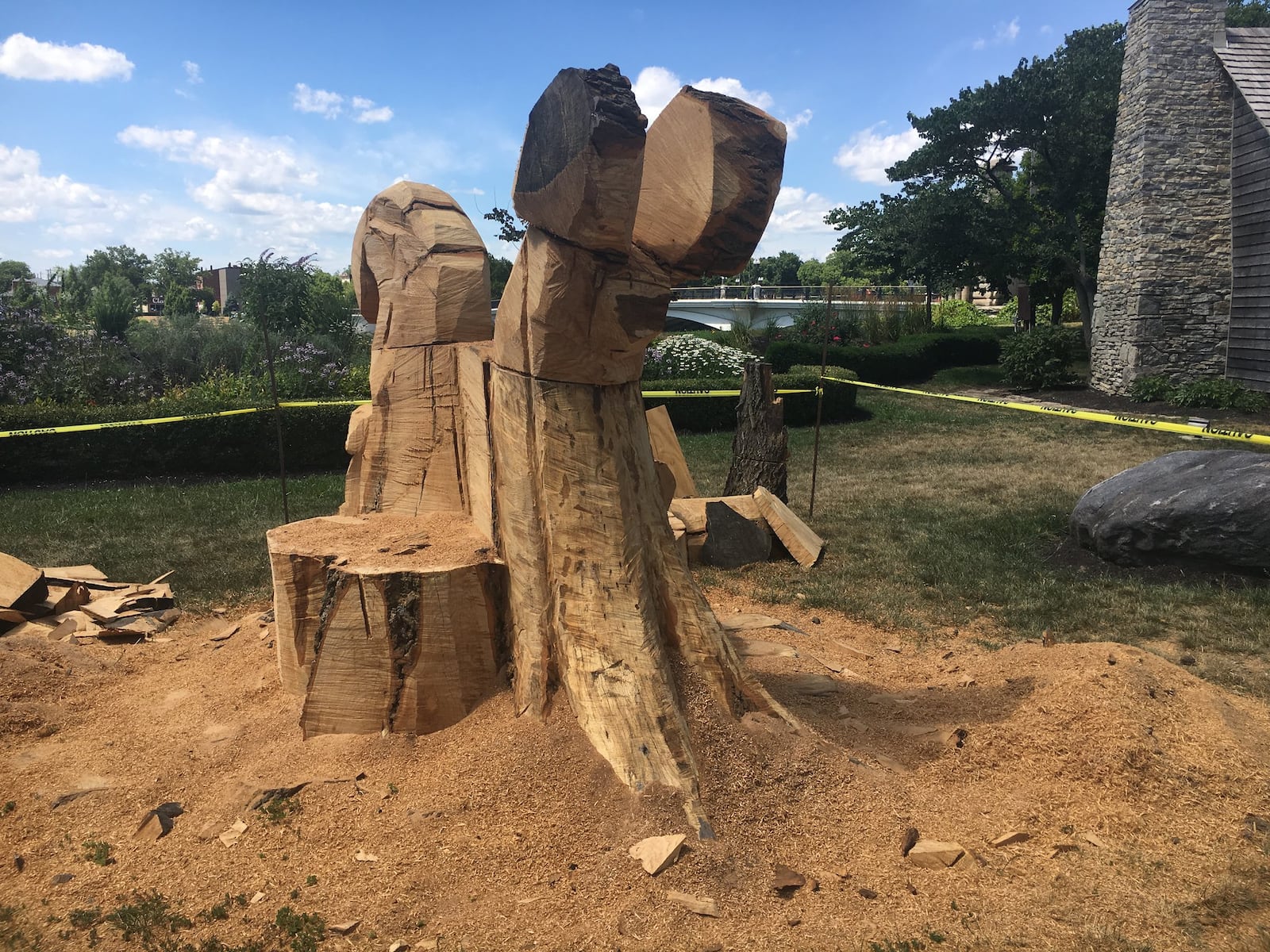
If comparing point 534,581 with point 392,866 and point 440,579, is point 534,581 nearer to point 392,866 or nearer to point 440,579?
point 440,579

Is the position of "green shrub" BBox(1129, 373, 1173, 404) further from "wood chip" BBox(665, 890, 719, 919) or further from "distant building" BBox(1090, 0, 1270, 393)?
"wood chip" BBox(665, 890, 719, 919)

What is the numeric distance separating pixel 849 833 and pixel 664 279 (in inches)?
77.1

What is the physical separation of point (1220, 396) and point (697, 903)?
15.6 meters

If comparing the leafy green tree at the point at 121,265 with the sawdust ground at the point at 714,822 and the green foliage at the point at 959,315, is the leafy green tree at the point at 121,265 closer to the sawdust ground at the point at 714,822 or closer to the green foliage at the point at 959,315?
the green foliage at the point at 959,315

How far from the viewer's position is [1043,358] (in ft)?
59.6

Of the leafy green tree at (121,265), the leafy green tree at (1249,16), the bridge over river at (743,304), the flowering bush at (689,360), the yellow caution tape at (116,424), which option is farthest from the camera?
the leafy green tree at (121,265)

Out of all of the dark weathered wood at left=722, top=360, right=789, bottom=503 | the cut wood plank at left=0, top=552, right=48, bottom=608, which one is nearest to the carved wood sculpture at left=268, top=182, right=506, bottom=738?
the cut wood plank at left=0, top=552, right=48, bottom=608

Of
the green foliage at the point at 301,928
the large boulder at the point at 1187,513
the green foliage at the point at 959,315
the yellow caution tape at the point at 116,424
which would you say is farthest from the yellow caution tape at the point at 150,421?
the green foliage at the point at 959,315

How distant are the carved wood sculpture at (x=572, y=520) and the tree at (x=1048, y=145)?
20.3 m

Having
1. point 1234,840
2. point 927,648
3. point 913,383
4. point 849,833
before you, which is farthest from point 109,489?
point 913,383

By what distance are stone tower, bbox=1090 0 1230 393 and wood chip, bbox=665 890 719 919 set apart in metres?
16.5

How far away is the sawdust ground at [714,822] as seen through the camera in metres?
2.41

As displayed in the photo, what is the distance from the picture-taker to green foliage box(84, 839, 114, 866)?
2.79 metres

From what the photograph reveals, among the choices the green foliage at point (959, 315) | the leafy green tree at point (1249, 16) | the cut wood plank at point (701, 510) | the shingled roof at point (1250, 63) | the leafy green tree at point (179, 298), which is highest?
the leafy green tree at point (1249, 16)
